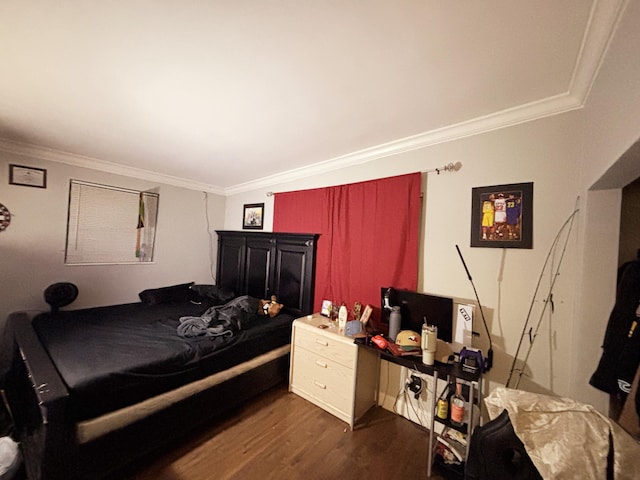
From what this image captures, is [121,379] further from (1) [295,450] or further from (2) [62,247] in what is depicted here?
(2) [62,247]

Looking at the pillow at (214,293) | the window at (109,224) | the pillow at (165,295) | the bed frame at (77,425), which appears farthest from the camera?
the pillow at (214,293)

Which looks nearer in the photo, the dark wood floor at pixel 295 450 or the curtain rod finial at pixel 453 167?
the dark wood floor at pixel 295 450

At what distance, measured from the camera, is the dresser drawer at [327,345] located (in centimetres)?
191

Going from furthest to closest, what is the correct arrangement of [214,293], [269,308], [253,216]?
[253,216] < [214,293] < [269,308]

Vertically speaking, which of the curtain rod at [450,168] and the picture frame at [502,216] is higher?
the curtain rod at [450,168]

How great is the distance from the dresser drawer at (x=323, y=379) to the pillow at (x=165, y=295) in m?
2.10

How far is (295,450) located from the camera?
5.37ft

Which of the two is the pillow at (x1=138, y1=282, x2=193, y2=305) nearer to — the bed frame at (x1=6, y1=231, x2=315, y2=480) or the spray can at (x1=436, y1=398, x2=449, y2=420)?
the bed frame at (x1=6, y1=231, x2=315, y2=480)

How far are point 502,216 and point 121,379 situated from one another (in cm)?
276

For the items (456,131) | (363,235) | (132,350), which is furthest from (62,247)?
(456,131)

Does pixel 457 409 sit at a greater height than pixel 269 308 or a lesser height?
lesser

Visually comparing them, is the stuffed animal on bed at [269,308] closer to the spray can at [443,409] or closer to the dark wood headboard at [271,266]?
the dark wood headboard at [271,266]

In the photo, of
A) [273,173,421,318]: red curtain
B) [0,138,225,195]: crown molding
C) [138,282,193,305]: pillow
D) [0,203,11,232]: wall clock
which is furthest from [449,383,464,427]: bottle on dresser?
[0,203,11,232]: wall clock

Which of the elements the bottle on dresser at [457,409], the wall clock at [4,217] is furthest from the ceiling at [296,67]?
the bottle on dresser at [457,409]
